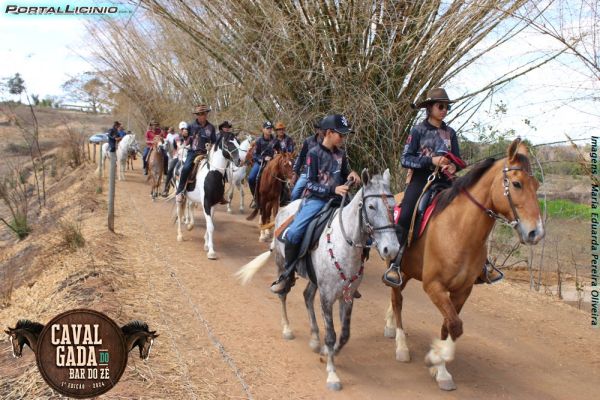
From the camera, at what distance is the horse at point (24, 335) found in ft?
13.3

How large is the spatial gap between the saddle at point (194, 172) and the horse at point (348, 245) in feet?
17.8

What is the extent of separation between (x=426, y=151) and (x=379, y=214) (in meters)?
1.48

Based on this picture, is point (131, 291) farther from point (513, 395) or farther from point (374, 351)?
point (513, 395)

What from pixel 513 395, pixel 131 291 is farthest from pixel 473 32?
pixel 131 291

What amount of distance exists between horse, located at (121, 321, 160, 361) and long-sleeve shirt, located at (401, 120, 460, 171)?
3003 mm

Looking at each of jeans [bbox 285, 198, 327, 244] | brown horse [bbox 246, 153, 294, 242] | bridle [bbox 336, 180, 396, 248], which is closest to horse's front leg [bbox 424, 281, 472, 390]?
bridle [bbox 336, 180, 396, 248]

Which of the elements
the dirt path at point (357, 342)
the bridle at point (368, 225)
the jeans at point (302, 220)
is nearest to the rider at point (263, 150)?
the dirt path at point (357, 342)

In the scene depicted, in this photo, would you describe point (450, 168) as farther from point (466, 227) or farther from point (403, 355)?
point (403, 355)

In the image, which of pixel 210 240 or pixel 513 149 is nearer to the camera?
pixel 513 149

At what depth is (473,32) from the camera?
8.18 meters

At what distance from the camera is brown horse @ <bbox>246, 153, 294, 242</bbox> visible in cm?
1016

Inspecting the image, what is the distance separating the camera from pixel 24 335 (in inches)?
159

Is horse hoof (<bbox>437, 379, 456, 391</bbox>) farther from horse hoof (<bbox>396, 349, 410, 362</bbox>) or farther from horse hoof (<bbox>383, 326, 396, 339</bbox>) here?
horse hoof (<bbox>383, 326, 396, 339</bbox>)

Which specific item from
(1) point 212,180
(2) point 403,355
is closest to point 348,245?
(2) point 403,355
